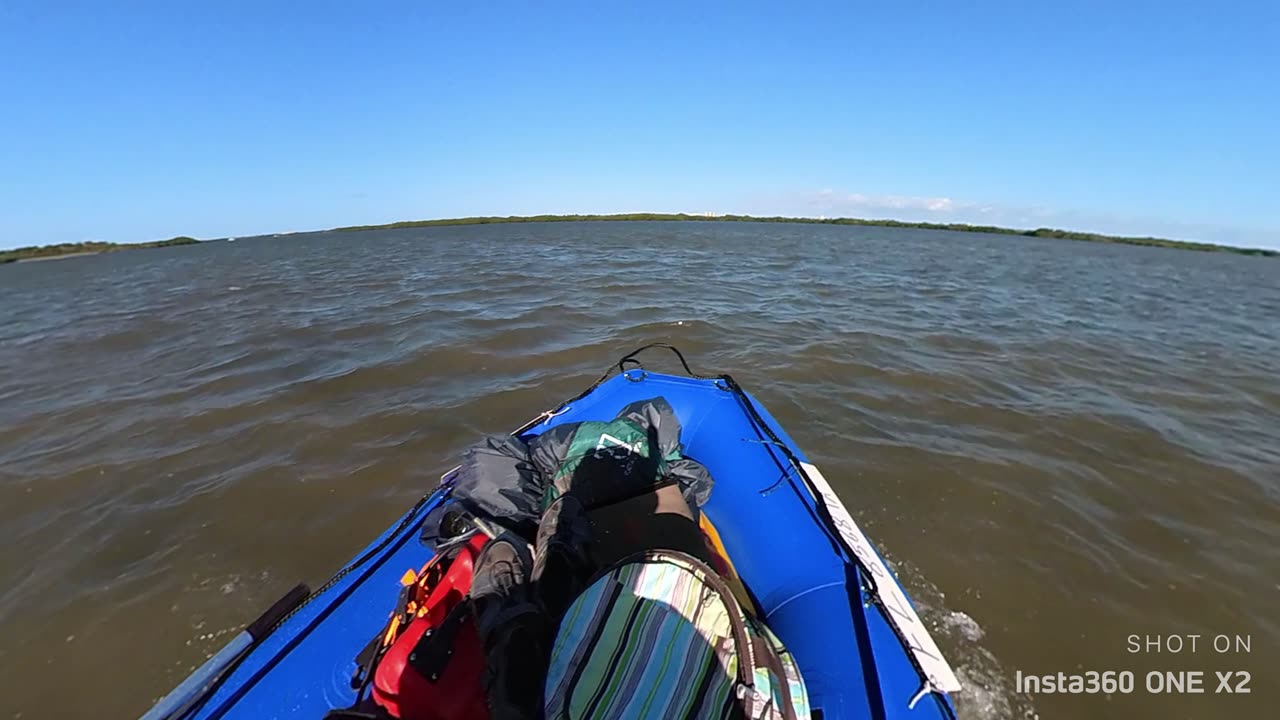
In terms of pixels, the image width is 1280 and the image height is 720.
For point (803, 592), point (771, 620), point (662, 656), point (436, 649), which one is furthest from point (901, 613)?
point (436, 649)

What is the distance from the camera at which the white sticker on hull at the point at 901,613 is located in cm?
166

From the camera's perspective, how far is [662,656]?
140cm

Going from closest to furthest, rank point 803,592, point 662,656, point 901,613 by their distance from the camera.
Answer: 1. point 662,656
2. point 901,613
3. point 803,592

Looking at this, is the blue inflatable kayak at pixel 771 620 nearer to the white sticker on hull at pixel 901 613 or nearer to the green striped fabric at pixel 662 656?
the white sticker on hull at pixel 901 613

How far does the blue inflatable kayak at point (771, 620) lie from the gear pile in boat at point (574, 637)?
0.25m

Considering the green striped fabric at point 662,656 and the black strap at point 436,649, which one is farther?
the black strap at point 436,649

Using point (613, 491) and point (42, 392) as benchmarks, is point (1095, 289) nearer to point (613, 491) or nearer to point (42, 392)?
point (613, 491)

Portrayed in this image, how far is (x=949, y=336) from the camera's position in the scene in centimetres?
791

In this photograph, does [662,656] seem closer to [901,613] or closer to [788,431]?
[901,613]

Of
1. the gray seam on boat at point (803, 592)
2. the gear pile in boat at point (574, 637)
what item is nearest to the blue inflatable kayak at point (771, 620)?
the gray seam on boat at point (803, 592)

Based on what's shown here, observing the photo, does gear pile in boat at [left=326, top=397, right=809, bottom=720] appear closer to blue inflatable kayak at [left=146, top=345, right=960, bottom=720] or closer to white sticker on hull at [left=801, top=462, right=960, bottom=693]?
blue inflatable kayak at [left=146, top=345, right=960, bottom=720]

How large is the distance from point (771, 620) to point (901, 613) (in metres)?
0.53

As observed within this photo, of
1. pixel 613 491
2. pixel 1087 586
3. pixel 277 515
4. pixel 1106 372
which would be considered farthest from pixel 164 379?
pixel 1106 372

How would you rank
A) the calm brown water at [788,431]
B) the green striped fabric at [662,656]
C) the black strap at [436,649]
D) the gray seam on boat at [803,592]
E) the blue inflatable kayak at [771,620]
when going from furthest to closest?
the calm brown water at [788,431] < the gray seam on boat at [803,592] < the blue inflatable kayak at [771,620] < the black strap at [436,649] < the green striped fabric at [662,656]
